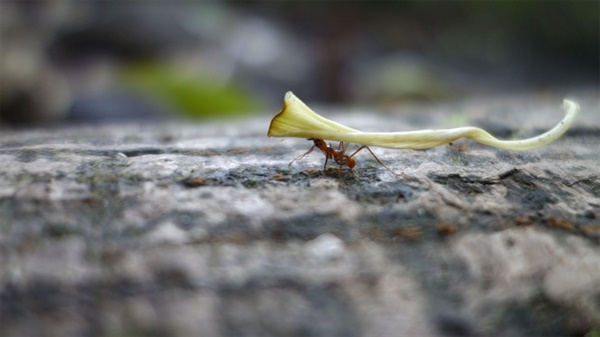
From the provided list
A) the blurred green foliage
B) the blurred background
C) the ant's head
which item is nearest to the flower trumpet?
the ant's head

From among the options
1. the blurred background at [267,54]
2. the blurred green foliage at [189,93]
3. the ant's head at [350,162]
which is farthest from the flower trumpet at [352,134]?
the blurred green foliage at [189,93]

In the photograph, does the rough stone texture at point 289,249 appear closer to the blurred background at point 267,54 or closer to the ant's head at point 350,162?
the ant's head at point 350,162

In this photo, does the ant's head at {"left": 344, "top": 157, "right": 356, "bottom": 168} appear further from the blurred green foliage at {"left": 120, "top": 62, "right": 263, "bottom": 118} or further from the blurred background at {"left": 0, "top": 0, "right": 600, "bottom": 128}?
the blurred green foliage at {"left": 120, "top": 62, "right": 263, "bottom": 118}

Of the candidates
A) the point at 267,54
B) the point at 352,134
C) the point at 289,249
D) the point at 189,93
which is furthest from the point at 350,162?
the point at 267,54

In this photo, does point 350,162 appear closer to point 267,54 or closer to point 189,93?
point 189,93

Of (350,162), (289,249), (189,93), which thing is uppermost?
(189,93)

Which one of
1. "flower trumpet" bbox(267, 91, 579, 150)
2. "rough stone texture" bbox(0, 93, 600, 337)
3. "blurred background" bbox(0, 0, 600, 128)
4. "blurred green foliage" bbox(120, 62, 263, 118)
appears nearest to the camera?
"rough stone texture" bbox(0, 93, 600, 337)
